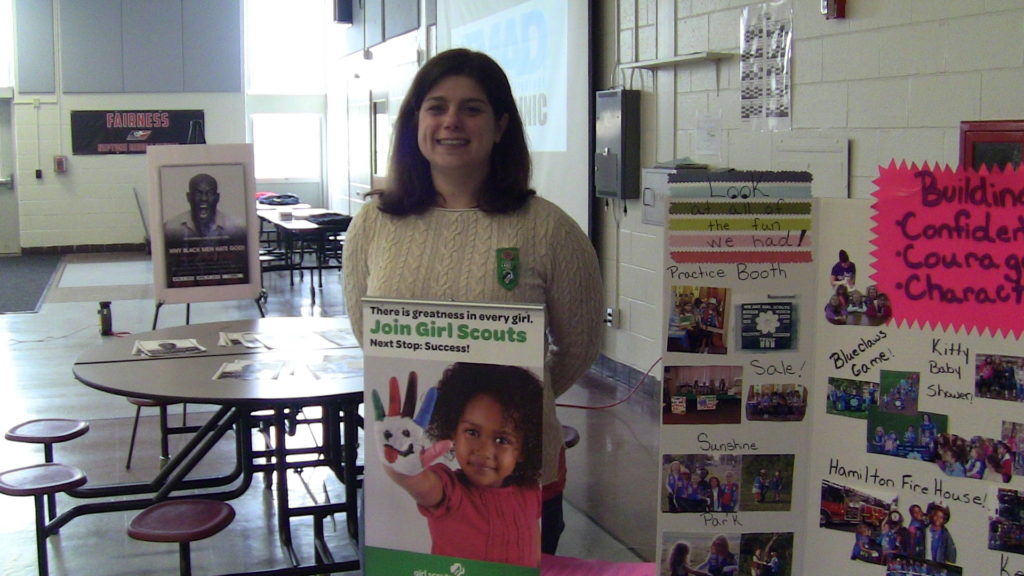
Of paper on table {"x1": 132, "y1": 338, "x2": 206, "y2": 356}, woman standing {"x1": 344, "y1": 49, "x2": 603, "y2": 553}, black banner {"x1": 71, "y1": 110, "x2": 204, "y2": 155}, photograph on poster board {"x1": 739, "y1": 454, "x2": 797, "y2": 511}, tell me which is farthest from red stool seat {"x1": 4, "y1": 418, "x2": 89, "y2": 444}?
black banner {"x1": 71, "y1": 110, "x2": 204, "y2": 155}

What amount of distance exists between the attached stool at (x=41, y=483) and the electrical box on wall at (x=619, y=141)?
3416 mm

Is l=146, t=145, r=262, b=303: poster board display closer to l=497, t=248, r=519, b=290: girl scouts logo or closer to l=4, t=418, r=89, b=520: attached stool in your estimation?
l=4, t=418, r=89, b=520: attached stool

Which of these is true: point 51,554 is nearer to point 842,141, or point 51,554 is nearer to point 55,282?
point 842,141

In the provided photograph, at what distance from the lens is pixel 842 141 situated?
160 inches

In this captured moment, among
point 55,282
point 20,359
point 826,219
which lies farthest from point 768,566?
point 55,282

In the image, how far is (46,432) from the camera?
138 inches

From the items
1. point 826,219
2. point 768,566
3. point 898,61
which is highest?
point 898,61

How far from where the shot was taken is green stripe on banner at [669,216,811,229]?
1732 millimetres

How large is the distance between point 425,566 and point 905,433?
84 centimetres

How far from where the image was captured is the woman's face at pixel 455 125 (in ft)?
6.53

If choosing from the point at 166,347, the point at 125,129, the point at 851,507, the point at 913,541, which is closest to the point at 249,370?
the point at 166,347

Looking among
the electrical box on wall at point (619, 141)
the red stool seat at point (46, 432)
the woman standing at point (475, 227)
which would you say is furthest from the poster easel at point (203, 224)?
the woman standing at point (475, 227)

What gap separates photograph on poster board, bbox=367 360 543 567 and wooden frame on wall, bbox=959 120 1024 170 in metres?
2.16

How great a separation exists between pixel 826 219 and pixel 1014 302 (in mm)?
322
